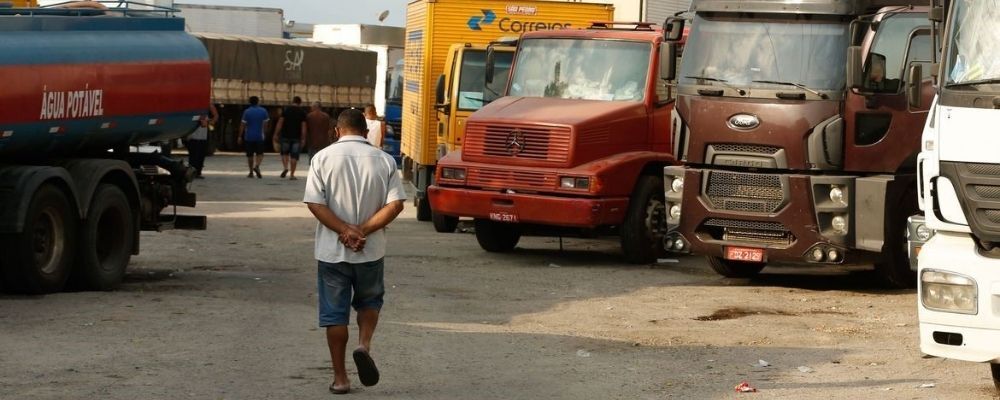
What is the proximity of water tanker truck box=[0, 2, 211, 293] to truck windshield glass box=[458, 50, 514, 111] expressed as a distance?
5370mm

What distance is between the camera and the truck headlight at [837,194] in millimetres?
16016

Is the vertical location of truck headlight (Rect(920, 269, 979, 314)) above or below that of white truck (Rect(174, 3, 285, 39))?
below

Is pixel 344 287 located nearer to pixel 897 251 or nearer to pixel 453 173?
pixel 897 251

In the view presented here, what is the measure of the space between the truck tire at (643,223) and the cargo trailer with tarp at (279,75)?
28931 mm

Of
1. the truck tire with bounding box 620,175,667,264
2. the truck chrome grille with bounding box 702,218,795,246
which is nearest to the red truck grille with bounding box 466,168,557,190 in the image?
the truck tire with bounding box 620,175,667,264

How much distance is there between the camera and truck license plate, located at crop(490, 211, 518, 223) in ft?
61.5

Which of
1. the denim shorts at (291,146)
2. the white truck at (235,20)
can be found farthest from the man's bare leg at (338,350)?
the white truck at (235,20)

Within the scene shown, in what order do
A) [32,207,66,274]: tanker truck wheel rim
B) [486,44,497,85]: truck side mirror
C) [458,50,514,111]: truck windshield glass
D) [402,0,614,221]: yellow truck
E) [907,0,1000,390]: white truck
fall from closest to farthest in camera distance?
[907,0,1000,390]: white truck, [32,207,66,274]: tanker truck wheel rim, [486,44,497,85]: truck side mirror, [458,50,514,111]: truck windshield glass, [402,0,614,221]: yellow truck

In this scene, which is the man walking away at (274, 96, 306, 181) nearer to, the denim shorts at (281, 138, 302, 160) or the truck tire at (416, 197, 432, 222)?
the denim shorts at (281, 138, 302, 160)

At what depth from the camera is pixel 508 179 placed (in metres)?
18.9

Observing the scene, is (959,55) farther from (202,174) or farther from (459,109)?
(202,174)

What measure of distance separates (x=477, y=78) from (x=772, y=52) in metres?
7.03

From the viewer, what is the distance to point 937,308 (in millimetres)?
9758

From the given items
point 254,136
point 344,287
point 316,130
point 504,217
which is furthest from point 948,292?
point 254,136
